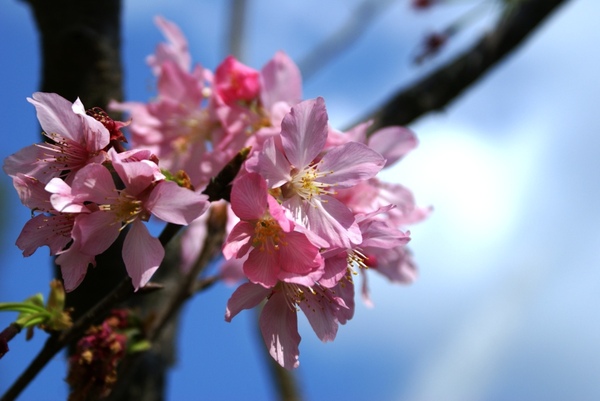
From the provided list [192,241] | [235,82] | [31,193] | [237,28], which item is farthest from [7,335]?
[237,28]

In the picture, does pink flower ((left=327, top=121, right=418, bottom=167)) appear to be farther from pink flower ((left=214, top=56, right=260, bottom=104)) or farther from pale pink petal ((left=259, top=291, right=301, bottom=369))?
pale pink petal ((left=259, top=291, right=301, bottom=369))

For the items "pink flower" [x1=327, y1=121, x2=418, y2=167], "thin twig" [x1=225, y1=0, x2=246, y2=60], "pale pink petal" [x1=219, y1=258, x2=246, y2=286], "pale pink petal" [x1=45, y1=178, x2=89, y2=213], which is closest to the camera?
"pale pink petal" [x1=45, y1=178, x2=89, y2=213]

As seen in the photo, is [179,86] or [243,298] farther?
[179,86]

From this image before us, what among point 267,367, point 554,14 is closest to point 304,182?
point 554,14

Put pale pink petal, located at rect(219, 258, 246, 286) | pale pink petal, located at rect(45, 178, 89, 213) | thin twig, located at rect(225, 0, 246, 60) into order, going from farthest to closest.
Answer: thin twig, located at rect(225, 0, 246, 60) < pale pink petal, located at rect(219, 258, 246, 286) < pale pink petal, located at rect(45, 178, 89, 213)

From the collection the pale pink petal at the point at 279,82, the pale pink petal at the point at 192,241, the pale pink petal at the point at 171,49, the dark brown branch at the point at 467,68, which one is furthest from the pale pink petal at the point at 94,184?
the dark brown branch at the point at 467,68

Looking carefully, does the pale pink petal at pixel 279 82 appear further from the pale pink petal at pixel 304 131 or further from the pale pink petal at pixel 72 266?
the pale pink petal at pixel 72 266

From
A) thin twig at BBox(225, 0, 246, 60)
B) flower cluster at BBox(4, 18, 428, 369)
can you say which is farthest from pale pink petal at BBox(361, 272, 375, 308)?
thin twig at BBox(225, 0, 246, 60)

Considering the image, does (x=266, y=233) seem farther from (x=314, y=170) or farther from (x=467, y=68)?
(x=467, y=68)
